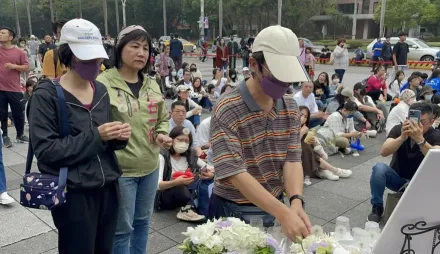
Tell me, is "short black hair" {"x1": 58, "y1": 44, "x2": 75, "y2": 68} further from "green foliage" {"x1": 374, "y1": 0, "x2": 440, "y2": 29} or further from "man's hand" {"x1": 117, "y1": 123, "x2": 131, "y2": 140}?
"green foliage" {"x1": 374, "y1": 0, "x2": 440, "y2": 29}

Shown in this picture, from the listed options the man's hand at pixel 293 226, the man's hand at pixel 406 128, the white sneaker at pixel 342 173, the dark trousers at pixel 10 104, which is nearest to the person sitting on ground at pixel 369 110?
the white sneaker at pixel 342 173

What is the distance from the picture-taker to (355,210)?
4426 mm

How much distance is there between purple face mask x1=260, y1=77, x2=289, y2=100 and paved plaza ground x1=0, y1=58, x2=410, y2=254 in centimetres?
216

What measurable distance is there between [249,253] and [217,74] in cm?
973

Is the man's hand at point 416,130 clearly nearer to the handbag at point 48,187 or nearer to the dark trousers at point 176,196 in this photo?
the dark trousers at point 176,196

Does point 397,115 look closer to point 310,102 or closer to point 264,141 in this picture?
point 310,102

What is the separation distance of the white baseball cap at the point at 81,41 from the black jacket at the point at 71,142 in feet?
0.68

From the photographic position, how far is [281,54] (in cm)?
169

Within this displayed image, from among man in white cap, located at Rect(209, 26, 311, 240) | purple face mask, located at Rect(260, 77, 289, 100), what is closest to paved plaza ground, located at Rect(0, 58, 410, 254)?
man in white cap, located at Rect(209, 26, 311, 240)

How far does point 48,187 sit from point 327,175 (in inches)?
167

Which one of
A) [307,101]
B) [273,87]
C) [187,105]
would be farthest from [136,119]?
[307,101]

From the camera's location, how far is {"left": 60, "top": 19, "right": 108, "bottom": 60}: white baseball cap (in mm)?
1992

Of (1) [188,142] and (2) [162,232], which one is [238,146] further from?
(1) [188,142]

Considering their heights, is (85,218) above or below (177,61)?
above
